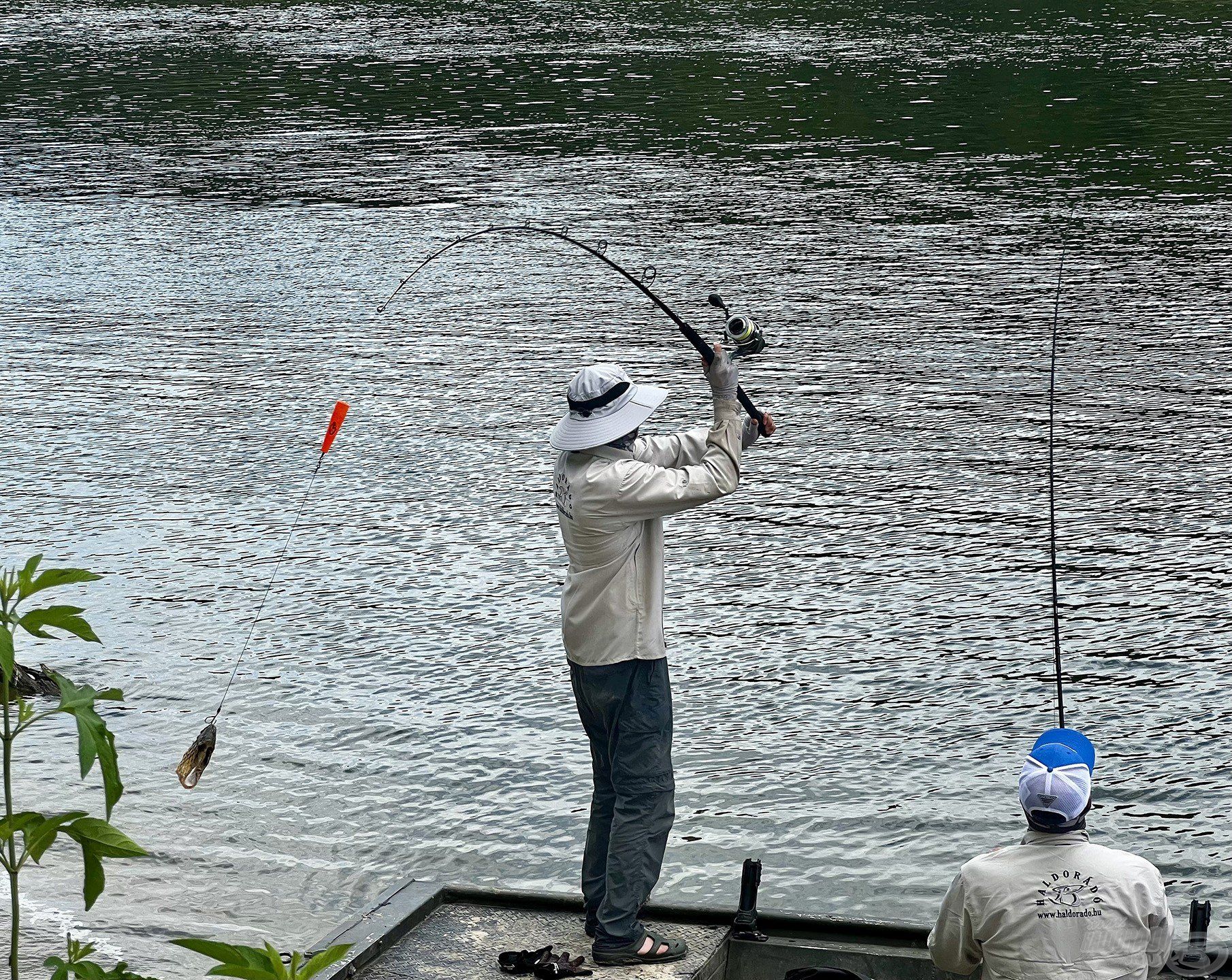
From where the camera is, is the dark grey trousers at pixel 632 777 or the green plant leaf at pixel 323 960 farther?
the dark grey trousers at pixel 632 777

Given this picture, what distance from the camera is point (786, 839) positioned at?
7152 mm

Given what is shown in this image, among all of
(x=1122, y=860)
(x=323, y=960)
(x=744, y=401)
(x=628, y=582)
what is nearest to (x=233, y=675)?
(x=628, y=582)

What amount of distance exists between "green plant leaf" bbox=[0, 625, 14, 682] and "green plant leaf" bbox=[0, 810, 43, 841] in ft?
0.94

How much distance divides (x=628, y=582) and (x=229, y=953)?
2.56 metres

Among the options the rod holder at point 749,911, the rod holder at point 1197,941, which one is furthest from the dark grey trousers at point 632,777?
the rod holder at point 1197,941

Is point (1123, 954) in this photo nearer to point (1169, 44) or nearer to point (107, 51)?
point (1169, 44)

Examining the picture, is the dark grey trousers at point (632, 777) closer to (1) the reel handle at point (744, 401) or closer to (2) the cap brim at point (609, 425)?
(2) the cap brim at point (609, 425)

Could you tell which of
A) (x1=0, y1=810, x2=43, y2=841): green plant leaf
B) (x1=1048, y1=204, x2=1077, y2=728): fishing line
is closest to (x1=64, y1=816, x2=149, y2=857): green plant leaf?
(x1=0, y1=810, x2=43, y2=841): green plant leaf

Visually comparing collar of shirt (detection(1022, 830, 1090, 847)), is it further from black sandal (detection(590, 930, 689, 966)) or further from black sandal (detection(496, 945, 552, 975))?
black sandal (detection(496, 945, 552, 975))

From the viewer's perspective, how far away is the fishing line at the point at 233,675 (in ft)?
17.8

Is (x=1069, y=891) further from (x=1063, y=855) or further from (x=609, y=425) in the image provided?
(x=609, y=425)

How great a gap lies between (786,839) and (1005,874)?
291cm

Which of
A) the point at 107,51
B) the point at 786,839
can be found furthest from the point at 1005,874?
the point at 107,51

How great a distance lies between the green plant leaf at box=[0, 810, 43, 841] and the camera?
10.9 ft
